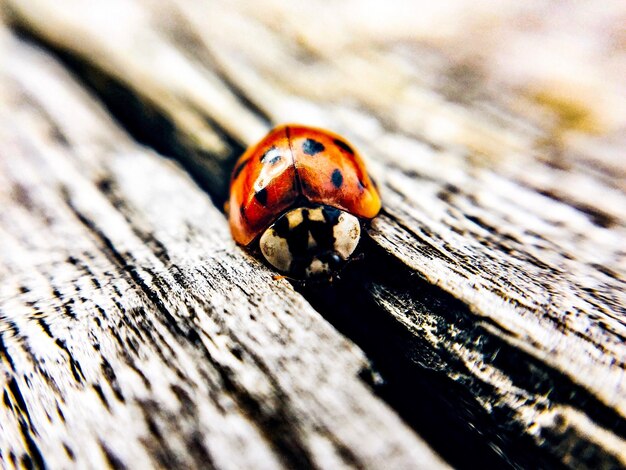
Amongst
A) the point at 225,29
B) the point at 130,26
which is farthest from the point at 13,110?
the point at 225,29

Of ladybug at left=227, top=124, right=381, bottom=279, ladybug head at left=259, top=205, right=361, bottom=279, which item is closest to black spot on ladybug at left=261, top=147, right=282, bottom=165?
ladybug at left=227, top=124, right=381, bottom=279

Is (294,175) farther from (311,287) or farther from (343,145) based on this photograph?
(311,287)

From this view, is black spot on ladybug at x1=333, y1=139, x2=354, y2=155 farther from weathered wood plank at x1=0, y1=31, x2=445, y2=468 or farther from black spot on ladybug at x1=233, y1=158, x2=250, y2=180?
weathered wood plank at x1=0, y1=31, x2=445, y2=468

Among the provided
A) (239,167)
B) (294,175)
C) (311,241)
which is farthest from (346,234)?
(239,167)

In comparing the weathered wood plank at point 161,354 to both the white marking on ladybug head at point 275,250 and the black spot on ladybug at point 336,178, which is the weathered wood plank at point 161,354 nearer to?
the white marking on ladybug head at point 275,250

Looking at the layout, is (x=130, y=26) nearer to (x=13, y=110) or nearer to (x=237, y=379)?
(x=13, y=110)
